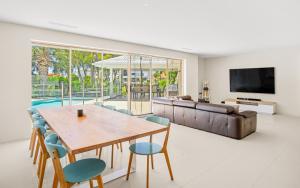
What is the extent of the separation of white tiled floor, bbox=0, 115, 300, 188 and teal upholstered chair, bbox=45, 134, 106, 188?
55 cm

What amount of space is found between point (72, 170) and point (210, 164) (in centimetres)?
208

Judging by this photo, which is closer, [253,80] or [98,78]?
[98,78]

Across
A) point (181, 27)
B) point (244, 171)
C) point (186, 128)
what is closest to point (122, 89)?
point (186, 128)

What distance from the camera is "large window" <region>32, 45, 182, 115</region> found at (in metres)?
4.72

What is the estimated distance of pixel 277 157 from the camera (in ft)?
9.87

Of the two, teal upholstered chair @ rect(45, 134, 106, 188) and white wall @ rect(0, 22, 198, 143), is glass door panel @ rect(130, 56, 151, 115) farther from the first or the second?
teal upholstered chair @ rect(45, 134, 106, 188)

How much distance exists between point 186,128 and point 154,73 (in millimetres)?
3121

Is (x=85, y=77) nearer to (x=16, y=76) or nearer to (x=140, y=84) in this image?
(x=16, y=76)

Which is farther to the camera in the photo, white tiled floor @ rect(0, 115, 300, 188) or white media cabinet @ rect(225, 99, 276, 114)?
white media cabinet @ rect(225, 99, 276, 114)

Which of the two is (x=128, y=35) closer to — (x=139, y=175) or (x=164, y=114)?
(x=164, y=114)

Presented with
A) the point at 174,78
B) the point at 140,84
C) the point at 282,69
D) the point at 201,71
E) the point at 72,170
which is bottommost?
the point at 72,170

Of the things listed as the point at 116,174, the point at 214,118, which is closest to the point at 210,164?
the point at 116,174

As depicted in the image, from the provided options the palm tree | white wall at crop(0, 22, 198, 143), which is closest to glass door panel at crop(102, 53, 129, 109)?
the palm tree

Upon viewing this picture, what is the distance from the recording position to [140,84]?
679cm
